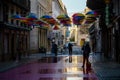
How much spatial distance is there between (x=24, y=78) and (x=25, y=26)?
2875 cm

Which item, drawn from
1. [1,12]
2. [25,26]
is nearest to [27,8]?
[25,26]

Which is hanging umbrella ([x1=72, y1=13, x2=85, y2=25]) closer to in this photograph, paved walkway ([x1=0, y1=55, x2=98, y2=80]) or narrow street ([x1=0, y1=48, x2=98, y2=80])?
narrow street ([x1=0, y1=48, x2=98, y2=80])

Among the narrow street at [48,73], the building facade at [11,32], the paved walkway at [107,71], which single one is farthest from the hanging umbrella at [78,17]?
the narrow street at [48,73]

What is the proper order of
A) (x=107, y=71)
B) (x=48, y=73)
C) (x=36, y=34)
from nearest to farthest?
(x=48, y=73) → (x=107, y=71) → (x=36, y=34)

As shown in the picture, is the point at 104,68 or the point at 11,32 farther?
the point at 11,32

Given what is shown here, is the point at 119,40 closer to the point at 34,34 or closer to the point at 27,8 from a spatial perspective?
the point at 27,8

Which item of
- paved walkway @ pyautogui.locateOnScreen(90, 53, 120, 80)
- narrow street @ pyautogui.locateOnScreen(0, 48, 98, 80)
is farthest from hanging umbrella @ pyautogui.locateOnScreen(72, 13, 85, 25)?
narrow street @ pyautogui.locateOnScreen(0, 48, 98, 80)

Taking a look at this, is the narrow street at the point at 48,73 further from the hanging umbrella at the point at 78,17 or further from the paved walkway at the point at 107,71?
the hanging umbrella at the point at 78,17

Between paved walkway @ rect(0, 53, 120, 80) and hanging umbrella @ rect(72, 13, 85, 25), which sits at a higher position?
hanging umbrella @ rect(72, 13, 85, 25)

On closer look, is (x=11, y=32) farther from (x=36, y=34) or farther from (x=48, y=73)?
(x=36, y=34)

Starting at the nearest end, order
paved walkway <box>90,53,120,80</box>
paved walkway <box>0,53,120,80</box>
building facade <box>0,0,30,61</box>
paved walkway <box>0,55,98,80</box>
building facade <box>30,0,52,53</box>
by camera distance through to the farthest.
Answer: paved walkway <box>90,53,120,80</box> → paved walkway <box>0,53,120,80</box> → paved walkway <box>0,55,98,80</box> → building facade <box>0,0,30,61</box> → building facade <box>30,0,52,53</box>

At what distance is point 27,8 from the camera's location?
4588 centimetres

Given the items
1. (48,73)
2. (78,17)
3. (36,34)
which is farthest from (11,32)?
(36,34)

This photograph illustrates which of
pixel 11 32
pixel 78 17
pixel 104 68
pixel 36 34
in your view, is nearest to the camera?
pixel 104 68
